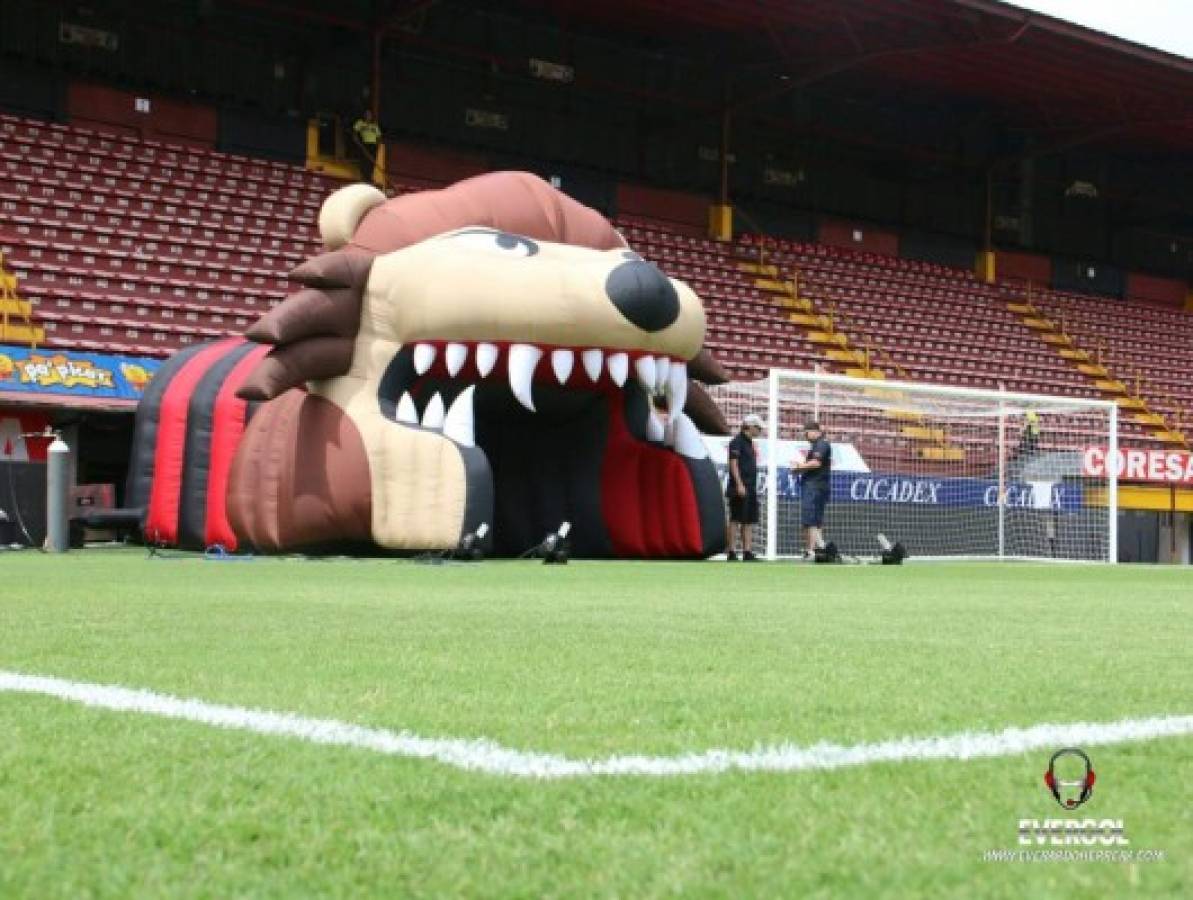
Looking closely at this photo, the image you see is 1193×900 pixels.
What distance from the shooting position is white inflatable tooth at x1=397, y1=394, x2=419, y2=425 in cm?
1109

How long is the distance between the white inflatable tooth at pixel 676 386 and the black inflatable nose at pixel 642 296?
58cm

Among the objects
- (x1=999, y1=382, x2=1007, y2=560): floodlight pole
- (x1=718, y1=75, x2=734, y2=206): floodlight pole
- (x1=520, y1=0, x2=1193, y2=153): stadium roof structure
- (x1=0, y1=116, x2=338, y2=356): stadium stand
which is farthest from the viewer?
(x1=718, y1=75, x2=734, y2=206): floodlight pole

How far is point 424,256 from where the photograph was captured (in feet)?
37.0

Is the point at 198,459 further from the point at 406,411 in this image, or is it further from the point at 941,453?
the point at 941,453

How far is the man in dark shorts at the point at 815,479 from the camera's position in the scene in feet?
43.6

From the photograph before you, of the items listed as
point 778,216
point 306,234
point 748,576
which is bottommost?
point 748,576

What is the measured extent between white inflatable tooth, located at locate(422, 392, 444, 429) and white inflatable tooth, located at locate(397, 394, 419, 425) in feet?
0.26

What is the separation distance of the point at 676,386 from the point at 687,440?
91cm

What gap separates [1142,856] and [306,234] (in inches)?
752

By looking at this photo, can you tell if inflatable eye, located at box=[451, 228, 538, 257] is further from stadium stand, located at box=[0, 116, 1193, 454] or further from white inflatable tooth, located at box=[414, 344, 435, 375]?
stadium stand, located at box=[0, 116, 1193, 454]

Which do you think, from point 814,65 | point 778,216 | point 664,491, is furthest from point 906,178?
point 664,491

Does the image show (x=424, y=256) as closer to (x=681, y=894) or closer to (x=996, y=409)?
(x=996, y=409)

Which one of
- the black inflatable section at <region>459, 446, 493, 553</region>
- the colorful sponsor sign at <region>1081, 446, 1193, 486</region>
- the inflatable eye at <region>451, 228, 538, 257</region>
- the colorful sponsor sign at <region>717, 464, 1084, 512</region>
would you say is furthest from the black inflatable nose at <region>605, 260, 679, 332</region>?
the colorful sponsor sign at <region>1081, 446, 1193, 486</region>

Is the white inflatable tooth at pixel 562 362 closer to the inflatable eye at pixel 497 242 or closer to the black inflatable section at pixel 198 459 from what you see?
the inflatable eye at pixel 497 242
